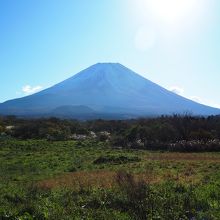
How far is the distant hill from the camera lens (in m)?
156

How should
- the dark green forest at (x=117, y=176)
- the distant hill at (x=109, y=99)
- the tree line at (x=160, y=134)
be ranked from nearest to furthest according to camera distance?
1. the dark green forest at (x=117, y=176)
2. the tree line at (x=160, y=134)
3. the distant hill at (x=109, y=99)

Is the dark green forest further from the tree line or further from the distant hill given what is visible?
the distant hill

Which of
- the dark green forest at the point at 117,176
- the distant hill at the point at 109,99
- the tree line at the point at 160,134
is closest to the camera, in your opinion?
the dark green forest at the point at 117,176

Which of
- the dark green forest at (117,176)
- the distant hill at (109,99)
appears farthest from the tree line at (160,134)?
the distant hill at (109,99)

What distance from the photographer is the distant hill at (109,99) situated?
156250 millimetres

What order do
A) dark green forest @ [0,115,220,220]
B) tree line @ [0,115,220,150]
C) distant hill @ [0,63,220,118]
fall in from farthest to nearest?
distant hill @ [0,63,220,118]
tree line @ [0,115,220,150]
dark green forest @ [0,115,220,220]

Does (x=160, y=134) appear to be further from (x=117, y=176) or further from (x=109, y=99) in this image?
(x=109, y=99)

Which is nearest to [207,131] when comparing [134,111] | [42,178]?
[42,178]

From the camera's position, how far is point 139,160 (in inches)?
893

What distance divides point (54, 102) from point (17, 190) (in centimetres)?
16186

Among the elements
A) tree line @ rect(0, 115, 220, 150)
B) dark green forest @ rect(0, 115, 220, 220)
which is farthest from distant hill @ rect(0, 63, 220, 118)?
dark green forest @ rect(0, 115, 220, 220)

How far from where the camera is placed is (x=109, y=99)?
6964 inches

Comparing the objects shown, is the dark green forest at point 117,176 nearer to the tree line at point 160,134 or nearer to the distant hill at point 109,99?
the tree line at point 160,134

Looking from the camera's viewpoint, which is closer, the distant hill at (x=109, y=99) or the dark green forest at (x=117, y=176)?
the dark green forest at (x=117, y=176)
